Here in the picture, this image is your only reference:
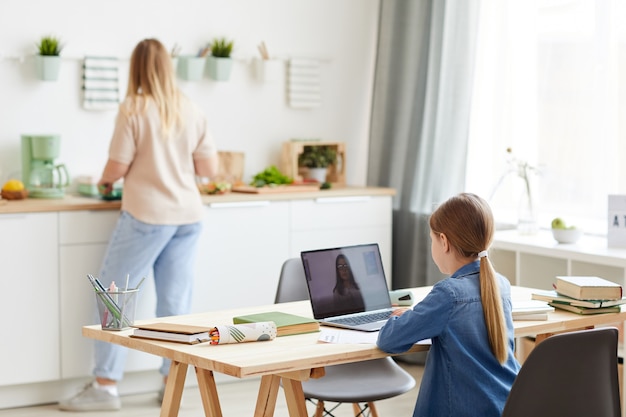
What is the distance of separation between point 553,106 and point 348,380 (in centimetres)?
205

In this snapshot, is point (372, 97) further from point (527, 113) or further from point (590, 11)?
point (590, 11)

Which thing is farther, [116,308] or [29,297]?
[29,297]

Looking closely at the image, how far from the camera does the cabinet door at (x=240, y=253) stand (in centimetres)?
473

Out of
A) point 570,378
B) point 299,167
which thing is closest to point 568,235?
point 299,167

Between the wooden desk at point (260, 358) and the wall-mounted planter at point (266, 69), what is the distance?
253 cm

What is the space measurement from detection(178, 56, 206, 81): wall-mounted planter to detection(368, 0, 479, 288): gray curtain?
3.26 ft

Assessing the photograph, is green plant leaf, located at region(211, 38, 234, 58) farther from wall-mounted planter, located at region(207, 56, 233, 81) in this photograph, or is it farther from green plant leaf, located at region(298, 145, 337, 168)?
green plant leaf, located at region(298, 145, 337, 168)

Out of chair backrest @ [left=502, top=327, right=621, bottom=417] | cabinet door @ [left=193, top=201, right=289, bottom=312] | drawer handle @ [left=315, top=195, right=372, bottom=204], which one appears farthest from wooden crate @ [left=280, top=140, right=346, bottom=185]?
chair backrest @ [left=502, top=327, right=621, bottom=417]

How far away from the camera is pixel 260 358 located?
2451 mm

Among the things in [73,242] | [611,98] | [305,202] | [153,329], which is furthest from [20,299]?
[611,98]

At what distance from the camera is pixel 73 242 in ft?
14.5

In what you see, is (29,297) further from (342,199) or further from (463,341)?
(463,341)

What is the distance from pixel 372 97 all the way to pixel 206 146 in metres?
1.34

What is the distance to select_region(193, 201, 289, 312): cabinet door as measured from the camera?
4.73 meters
